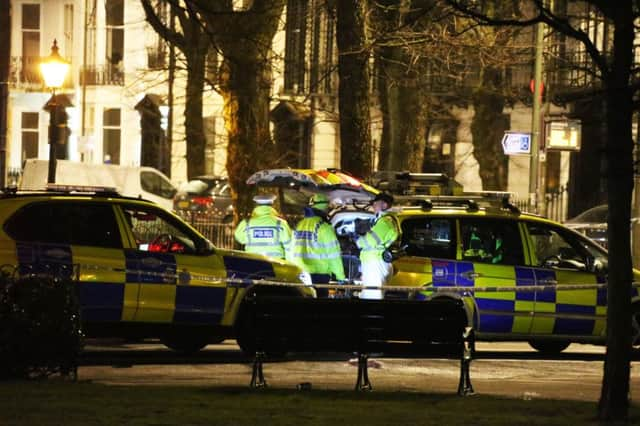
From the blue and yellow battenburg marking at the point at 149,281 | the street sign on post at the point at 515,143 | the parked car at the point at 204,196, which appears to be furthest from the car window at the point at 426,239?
the parked car at the point at 204,196

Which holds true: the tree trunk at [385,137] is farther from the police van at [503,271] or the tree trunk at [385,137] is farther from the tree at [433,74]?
the police van at [503,271]

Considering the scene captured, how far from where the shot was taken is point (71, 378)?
11.2 m

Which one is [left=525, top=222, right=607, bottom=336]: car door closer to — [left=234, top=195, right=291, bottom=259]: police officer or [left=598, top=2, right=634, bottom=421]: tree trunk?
[left=234, top=195, right=291, bottom=259]: police officer

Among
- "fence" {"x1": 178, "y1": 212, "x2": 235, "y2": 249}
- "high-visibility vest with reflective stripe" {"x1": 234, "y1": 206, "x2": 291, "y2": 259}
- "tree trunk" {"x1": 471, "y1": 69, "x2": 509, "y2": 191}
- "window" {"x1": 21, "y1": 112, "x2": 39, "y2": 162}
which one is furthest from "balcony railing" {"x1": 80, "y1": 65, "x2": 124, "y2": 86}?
"high-visibility vest with reflective stripe" {"x1": 234, "y1": 206, "x2": 291, "y2": 259}

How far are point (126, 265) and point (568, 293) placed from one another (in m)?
4.77

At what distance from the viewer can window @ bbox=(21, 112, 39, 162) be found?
54594mm

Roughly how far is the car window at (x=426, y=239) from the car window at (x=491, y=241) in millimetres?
161

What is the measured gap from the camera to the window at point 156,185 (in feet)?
123

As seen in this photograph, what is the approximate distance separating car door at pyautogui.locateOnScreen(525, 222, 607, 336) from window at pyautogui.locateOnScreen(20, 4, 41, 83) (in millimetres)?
41925

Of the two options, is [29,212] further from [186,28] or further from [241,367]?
[186,28]

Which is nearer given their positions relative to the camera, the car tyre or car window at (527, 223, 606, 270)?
the car tyre

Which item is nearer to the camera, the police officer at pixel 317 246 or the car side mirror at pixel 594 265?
the car side mirror at pixel 594 265

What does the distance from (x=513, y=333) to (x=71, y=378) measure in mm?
5351

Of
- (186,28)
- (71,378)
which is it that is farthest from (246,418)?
(186,28)
